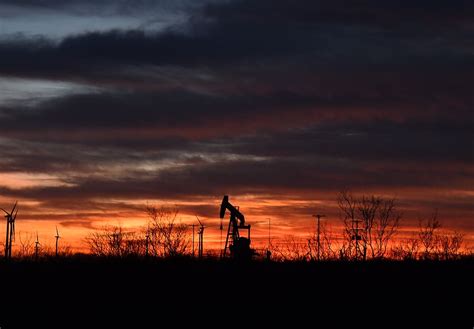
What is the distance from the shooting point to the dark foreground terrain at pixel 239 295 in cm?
3281

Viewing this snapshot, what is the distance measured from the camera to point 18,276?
43375 millimetres

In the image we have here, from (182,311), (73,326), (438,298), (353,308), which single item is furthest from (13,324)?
(438,298)

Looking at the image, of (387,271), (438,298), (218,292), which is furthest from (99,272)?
(438,298)

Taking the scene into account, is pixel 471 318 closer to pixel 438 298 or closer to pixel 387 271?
pixel 438 298

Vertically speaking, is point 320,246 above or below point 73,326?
above

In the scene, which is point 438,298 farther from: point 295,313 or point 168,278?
point 168,278

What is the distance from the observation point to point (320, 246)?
1791 inches

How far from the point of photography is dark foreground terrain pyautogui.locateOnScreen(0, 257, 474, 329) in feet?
108

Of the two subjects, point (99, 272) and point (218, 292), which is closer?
point (218, 292)

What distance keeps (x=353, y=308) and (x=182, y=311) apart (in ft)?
23.1

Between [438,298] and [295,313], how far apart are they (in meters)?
6.54

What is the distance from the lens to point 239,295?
37094 millimetres

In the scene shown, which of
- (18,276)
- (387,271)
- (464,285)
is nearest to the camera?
(464,285)

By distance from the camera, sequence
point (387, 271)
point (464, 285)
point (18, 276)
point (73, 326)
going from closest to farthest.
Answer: point (73, 326)
point (464, 285)
point (387, 271)
point (18, 276)
